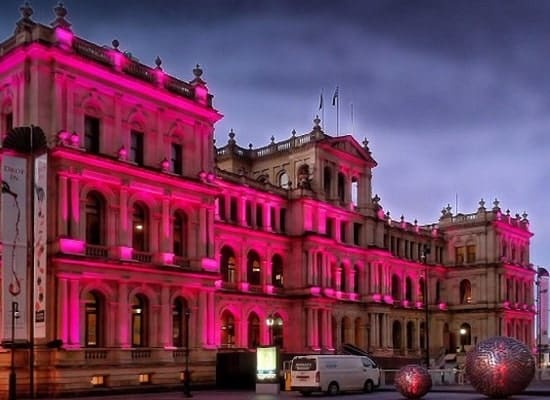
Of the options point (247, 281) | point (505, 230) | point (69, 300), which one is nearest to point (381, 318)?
point (247, 281)

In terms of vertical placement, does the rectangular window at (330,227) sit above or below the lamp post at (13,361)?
above

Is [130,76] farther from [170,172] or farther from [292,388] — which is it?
[292,388]

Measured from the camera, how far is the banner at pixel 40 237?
4125 centimetres

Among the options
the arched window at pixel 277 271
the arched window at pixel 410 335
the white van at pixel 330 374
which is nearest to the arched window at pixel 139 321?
the white van at pixel 330 374

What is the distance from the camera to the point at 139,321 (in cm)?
4841

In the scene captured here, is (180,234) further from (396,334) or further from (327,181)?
(396,334)

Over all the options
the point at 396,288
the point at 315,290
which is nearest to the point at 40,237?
the point at 315,290

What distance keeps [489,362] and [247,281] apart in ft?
130

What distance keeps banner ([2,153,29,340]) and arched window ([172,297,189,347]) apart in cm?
1114

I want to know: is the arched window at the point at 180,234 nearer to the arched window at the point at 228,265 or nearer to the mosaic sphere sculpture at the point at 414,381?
the arched window at the point at 228,265

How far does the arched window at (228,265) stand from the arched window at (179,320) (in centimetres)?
1251

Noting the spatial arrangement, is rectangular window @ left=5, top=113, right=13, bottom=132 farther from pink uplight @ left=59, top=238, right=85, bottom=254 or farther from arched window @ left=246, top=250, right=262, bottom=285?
arched window @ left=246, top=250, right=262, bottom=285

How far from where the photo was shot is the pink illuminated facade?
44.0 m

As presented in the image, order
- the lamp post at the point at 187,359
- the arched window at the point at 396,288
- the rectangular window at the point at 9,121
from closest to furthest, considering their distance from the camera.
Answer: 1. the lamp post at the point at 187,359
2. the rectangular window at the point at 9,121
3. the arched window at the point at 396,288
